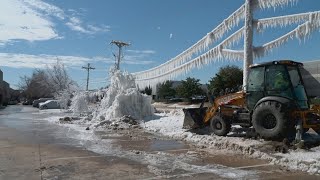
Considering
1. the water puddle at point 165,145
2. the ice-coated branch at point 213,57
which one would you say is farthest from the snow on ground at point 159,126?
the ice-coated branch at point 213,57

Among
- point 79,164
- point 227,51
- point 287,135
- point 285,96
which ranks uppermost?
point 227,51

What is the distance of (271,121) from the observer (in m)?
12.7

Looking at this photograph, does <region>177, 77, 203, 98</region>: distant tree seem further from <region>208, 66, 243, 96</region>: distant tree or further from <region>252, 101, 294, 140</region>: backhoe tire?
<region>252, 101, 294, 140</region>: backhoe tire

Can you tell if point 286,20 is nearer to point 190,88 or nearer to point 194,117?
point 194,117

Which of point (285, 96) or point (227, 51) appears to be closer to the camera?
point (285, 96)

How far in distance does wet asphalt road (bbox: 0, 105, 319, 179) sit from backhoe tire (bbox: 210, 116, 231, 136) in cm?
156

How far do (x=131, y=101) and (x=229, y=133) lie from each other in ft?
32.8

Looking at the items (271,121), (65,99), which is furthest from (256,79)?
(65,99)

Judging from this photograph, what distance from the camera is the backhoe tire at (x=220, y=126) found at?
1448 centimetres

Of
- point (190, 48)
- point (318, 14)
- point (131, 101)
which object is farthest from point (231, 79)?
point (318, 14)

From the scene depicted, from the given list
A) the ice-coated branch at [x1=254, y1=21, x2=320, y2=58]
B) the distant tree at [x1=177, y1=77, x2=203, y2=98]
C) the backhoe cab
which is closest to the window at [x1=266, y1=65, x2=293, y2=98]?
the backhoe cab

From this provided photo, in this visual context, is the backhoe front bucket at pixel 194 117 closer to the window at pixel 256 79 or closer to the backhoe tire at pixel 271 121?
the window at pixel 256 79

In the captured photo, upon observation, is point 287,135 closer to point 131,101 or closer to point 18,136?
point 18,136

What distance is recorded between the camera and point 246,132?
14.2m
